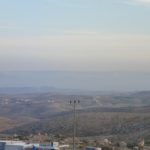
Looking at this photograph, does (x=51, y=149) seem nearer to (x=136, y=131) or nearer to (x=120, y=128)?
(x=136, y=131)

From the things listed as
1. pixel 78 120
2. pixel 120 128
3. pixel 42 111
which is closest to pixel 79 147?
pixel 120 128

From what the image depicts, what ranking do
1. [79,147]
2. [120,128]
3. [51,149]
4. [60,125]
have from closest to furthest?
1. [51,149]
2. [79,147]
3. [120,128]
4. [60,125]

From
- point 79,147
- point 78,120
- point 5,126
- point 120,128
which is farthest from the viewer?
point 5,126

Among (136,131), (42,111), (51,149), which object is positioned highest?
(42,111)

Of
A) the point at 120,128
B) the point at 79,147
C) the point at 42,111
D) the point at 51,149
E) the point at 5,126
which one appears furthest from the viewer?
the point at 42,111

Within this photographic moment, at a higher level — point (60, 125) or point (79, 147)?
point (60, 125)

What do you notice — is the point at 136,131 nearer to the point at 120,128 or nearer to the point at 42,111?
the point at 120,128

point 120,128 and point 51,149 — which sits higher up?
point 120,128

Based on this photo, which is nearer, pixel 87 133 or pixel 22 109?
pixel 87 133

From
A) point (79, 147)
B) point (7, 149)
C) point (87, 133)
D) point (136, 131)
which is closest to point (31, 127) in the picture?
point (87, 133)
